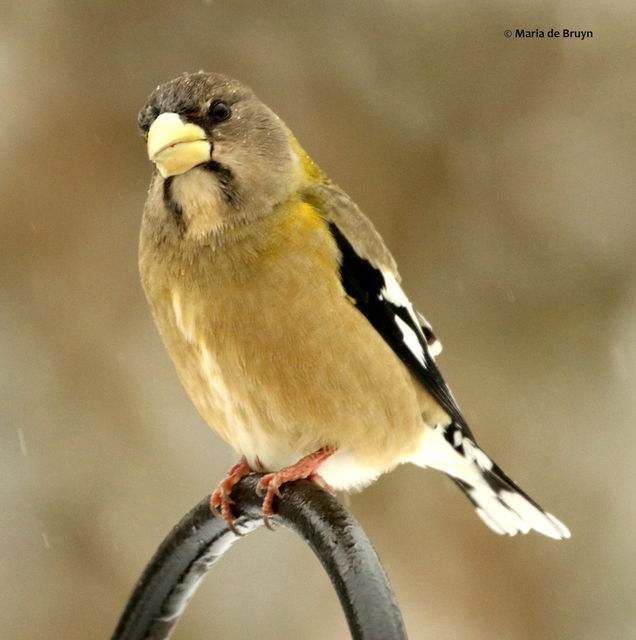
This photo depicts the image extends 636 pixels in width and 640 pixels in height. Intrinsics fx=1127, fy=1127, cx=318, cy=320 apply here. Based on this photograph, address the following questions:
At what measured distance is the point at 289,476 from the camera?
2.07 meters

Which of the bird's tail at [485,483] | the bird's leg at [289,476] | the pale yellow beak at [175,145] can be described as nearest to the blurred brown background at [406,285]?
the bird's tail at [485,483]

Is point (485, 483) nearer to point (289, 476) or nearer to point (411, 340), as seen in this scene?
point (411, 340)

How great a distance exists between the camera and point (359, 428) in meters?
2.39

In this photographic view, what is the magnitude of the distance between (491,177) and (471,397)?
2.61 ft

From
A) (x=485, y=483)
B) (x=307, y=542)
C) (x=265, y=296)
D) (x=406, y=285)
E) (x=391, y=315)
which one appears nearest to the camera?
(x=307, y=542)

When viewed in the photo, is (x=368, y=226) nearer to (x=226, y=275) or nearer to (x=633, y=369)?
(x=226, y=275)

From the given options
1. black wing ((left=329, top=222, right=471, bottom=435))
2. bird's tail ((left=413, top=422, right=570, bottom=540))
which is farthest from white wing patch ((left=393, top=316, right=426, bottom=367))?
bird's tail ((left=413, top=422, right=570, bottom=540))

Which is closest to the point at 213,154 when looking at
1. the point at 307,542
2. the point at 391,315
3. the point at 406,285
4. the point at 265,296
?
the point at 265,296

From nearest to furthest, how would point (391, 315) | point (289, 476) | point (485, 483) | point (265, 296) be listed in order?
point (289, 476) → point (265, 296) → point (391, 315) → point (485, 483)

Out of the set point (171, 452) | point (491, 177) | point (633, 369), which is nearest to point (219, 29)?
point (491, 177)

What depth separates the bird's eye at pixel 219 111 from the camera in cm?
230

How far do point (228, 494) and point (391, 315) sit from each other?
0.62 metres

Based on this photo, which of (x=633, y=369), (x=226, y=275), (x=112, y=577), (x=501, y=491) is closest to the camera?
(x=226, y=275)

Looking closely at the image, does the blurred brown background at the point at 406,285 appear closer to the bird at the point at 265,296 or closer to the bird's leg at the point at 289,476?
the bird at the point at 265,296
